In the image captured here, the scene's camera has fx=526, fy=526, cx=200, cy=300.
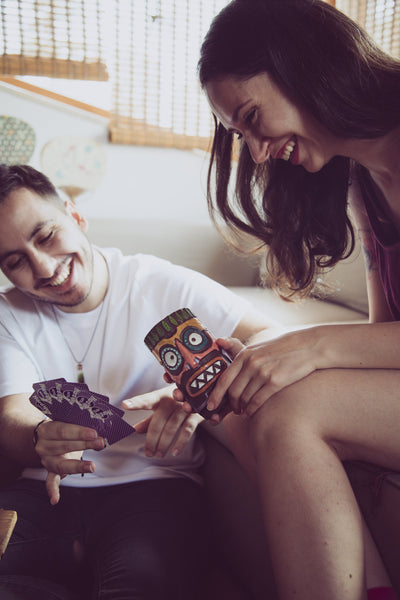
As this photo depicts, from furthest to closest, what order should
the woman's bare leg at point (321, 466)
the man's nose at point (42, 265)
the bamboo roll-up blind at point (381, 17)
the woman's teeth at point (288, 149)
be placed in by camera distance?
1. the bamboo roll-up blind at point (381, 17)
2. the man's nose at point (42, 265)
3. the woman's teeth at point (288, 149)
4. the woman's bare leg at point (321, 466)

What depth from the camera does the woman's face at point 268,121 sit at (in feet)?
3.10

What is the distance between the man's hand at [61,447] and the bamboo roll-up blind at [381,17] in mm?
2690

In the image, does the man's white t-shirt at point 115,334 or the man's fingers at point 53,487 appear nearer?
the man's fingers at point 53,487

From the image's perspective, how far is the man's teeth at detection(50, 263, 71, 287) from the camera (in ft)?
3.94

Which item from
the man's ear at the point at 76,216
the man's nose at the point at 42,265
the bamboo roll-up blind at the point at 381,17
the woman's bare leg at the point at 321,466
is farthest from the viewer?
the bamboo roll-up blind at the point at 381,17

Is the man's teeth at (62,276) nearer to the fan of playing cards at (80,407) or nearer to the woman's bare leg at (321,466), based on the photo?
the fan of playing cards at (80,407)

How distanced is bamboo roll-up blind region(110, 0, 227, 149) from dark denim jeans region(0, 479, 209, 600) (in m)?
2.32

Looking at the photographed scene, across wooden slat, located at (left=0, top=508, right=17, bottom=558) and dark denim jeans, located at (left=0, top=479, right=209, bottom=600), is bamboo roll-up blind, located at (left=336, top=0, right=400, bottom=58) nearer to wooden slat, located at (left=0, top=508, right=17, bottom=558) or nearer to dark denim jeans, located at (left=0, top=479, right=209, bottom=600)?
dark denim jeans, located at (left=0, top=479, right=209, bottom=600)

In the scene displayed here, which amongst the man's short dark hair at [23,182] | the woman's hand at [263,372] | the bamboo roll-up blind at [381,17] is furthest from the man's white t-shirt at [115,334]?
the bamboo roll-up blind at [381,17]

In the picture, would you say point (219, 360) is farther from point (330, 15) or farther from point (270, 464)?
point (330, 15)

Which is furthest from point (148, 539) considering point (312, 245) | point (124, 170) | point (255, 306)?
point (124, 170)

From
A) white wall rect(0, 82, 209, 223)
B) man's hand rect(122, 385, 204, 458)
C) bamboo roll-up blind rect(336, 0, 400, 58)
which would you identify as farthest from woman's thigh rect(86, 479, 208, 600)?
bamboo roll-up blind rect(336, 0, 400, 58)

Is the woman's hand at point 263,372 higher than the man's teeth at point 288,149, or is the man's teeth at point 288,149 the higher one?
the man's teeth at point 288,149

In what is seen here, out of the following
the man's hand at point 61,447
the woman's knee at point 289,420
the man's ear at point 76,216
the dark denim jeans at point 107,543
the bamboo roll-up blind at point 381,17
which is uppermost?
the bamboo roll-up blind at point 381,17
